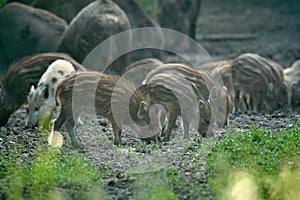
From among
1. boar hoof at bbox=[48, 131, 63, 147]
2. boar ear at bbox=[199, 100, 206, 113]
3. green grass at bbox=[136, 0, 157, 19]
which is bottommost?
green grass at bbox=[136, 0, 157, 19]

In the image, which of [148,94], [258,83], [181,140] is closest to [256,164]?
[181,140]

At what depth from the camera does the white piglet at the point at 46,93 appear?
9555 millimetres

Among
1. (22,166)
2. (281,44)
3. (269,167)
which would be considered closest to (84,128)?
Result: (22,166)

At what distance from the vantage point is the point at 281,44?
17.4 metres

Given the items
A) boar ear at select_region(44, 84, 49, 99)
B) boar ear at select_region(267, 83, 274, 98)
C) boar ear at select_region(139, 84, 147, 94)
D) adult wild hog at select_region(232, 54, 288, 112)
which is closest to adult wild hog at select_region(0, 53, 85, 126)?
boar ear at select_region(44, 84, 49, 99)

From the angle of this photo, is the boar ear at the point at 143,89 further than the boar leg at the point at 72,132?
Yes

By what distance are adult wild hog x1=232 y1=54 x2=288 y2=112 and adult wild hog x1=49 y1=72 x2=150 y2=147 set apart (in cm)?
335

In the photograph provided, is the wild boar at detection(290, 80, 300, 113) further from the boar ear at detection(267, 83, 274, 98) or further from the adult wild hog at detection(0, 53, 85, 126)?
the adult wild hog at detection(0, 53, 85, 126)

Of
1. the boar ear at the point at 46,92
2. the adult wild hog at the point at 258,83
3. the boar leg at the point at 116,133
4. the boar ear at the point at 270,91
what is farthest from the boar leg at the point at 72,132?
the boar ear at the point at 270,91

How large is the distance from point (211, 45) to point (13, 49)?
18.8ft

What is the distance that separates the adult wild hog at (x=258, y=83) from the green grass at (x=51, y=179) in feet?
15.1

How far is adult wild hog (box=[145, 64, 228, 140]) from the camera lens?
9156 millimetres

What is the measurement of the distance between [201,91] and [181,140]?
130cm

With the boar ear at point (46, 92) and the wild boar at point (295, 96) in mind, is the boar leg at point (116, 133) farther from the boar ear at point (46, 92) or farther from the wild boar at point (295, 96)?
the wild boar at point (295, 96)
